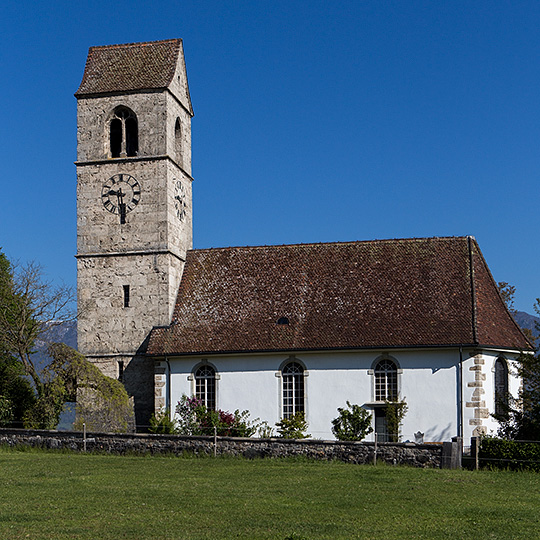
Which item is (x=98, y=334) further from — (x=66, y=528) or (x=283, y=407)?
(x=66, y=528)

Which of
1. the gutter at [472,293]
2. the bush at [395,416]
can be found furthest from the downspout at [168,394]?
the gutter at [472,293]

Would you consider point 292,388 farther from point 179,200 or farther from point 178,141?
point 178,141

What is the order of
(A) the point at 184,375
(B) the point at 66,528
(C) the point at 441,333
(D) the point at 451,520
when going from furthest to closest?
(A) the point at 184,375 → (C) the point at 441,333 → (D) the point at 451,520 → (B) the point at 66,528

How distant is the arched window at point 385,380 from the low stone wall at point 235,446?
8291 millimetres

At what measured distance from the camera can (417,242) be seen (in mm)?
37062

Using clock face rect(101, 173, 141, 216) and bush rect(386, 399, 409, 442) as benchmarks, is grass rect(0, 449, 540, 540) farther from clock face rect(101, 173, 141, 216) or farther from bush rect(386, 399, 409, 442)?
clock face rect(101, 173, 141, 216)

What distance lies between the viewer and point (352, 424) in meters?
32.7

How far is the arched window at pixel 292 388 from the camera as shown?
33969 mm

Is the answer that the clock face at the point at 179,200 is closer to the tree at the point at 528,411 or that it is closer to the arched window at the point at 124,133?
the arched window at the point at 124,133

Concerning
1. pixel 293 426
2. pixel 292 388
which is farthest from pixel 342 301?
pixel 293 426

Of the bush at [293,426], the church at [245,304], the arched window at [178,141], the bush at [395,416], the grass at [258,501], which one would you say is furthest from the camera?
the arched window at [178,141]

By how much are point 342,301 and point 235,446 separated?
10701 millimetres

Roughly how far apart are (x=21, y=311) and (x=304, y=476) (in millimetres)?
22036

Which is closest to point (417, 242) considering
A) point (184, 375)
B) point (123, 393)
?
point (184, 375)
